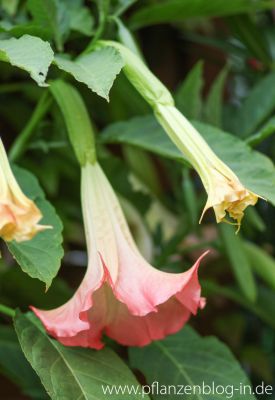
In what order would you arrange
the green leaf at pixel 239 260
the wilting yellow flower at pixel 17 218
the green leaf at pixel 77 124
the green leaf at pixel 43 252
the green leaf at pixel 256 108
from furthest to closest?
1. the green leaf at pixel 256 108
2. the green leaf at pixel 239 260
3. the green leaf at pixel 77 124
4. the green leaf at pixel 43 252
5. the wilting yellow flower at pixel 17 218

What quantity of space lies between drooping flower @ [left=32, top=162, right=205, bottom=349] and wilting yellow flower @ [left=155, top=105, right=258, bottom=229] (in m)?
0.06

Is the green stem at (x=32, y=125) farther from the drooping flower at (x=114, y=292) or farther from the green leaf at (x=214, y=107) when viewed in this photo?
the green leaf at (x=214, y=107)

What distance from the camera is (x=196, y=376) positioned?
2.24 feet

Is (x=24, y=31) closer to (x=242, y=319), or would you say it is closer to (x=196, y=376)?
(x=196, y=376)

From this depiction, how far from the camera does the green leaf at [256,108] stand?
90cm

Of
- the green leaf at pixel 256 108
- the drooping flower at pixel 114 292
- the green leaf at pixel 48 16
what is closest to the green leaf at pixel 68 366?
the drooping flower at pixel 114 292

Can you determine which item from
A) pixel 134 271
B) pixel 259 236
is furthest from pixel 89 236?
pixel 259 236

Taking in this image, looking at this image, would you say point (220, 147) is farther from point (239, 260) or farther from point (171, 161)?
point (171, 161)

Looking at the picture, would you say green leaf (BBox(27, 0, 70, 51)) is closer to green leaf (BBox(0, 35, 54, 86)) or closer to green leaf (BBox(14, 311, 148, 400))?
green leaf (BBox(0, 35, 54, 86))

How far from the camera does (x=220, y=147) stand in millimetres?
688

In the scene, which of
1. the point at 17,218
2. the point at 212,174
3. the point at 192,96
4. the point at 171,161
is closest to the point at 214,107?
the point at 192,96

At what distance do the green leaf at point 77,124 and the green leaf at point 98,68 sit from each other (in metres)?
0.08

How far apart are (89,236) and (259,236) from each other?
483 millimetres

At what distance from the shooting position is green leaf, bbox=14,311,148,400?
583 millimetres
